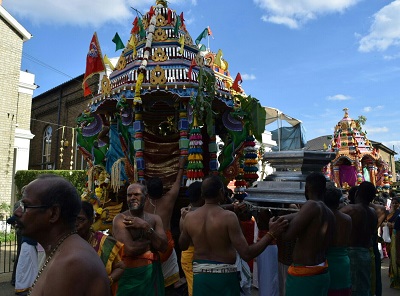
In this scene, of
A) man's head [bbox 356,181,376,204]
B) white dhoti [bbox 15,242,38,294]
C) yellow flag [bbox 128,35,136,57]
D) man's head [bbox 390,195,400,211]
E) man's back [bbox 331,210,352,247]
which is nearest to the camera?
man's back [bbox 331,210,352,247]

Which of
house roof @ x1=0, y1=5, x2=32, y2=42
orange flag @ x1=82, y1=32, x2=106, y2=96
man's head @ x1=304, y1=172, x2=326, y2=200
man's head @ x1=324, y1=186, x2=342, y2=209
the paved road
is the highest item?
house roof @ x1=0, y1=5, x2=32, y2=42

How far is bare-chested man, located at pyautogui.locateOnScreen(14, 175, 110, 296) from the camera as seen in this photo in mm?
1604

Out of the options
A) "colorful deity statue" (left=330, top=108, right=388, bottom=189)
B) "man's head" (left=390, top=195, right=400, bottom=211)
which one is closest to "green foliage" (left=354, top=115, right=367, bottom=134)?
"colorful deity statue" (left=330, top=108, right=388, bottom=189)

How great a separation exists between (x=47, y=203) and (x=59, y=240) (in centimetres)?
20

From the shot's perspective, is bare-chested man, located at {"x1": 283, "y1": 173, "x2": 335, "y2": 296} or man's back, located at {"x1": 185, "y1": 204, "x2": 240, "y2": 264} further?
man's back, located at {"x1": 185, "y1": 204, "x2": 240, "y2": 264}

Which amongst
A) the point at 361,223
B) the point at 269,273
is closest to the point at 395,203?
the point at 361,223

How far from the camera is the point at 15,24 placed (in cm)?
1652

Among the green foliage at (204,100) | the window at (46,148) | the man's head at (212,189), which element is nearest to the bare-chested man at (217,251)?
the man's head at (212,189)

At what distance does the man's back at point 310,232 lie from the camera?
3.28 metres

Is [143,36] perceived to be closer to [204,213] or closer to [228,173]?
[228,173]

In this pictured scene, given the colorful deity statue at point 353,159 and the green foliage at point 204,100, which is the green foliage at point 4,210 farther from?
the colorful deity statue at point 353,159

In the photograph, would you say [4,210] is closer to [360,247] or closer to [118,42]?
[118,42]

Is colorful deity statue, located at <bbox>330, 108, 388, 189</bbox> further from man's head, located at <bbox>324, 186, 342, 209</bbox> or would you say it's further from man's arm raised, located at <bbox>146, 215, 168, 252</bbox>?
man's arm raised, located at <bbox>146, 215, 168, 252</bbox>

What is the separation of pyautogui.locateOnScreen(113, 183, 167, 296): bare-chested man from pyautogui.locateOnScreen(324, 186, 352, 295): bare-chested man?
6.71 ft
